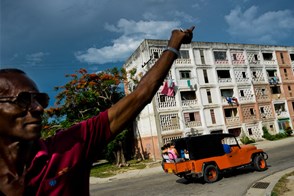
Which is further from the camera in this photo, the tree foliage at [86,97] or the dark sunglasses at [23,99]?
the tree foliage at [86,97]

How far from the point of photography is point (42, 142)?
5.29 ft

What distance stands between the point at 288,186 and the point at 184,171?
4.31m

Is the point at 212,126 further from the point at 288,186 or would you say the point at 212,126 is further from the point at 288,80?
the point at 288,186

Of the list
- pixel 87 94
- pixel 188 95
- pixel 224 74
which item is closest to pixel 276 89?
pixel 224 74

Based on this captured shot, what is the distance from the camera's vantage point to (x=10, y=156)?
151cm

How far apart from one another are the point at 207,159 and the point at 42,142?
11382 mm

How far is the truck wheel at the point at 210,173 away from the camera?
11852 mm

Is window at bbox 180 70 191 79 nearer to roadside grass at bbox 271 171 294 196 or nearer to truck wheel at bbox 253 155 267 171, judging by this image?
truck wheel at bbox 253 155 267 171

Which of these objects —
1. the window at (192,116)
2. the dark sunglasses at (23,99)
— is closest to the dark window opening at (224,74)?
the window at (192,116)

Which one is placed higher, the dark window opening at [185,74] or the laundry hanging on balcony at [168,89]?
the dark window opening at [185,74]

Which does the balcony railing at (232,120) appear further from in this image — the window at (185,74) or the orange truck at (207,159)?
the orange truck at (207,159)

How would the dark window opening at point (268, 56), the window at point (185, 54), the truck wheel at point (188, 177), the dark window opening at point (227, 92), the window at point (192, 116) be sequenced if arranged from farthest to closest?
the dark window opening at point (268, 56) < the dark window opening at point (227, 92) < the window at point (185, 54) < the window at point (192, 116) < the truck wheel at point (188, 177)

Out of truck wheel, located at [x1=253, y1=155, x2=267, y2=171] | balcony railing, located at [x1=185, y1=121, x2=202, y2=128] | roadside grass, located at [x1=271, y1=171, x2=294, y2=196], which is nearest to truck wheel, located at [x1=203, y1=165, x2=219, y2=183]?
truck wheel, located at [x1=253, y1=155, x2=267, y2=171]

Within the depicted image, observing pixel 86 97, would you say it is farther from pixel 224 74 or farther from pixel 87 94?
pixel 224 74
